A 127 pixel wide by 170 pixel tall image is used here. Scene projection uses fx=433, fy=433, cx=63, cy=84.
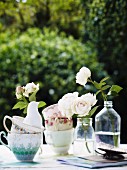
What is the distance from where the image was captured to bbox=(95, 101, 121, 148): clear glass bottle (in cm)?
184

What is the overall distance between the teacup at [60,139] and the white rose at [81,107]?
5.2 inches

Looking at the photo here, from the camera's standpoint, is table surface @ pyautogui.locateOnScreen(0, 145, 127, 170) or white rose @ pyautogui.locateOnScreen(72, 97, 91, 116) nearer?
table surface @ pyautogui.locateOnScreen(0, 145, 127, 170)

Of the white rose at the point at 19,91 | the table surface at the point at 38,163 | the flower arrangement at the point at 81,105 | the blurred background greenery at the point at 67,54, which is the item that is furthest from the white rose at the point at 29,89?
the blurred background greenery at the point at 67,54

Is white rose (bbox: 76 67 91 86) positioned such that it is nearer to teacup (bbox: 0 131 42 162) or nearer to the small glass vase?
the small glass vase

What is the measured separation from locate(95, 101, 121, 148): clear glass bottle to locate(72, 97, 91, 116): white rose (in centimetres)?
11

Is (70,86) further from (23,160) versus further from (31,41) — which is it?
(23,160)

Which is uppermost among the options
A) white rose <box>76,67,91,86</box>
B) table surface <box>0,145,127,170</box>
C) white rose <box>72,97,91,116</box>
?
white rose <box>76,67,91,86</box>

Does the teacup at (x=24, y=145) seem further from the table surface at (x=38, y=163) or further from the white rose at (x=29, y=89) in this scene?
the white rose at (x=29, y=89)

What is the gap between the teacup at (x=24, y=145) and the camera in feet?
5.48

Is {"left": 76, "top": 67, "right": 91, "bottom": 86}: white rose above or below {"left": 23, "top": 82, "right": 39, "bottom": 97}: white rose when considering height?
above

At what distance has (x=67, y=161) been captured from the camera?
164 centimetres

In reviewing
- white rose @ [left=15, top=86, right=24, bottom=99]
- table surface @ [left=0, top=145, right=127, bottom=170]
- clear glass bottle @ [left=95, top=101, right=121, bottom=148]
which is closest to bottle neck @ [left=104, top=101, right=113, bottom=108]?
clear glass bottle @ [left=95, top=101, right=121, bottom=148]

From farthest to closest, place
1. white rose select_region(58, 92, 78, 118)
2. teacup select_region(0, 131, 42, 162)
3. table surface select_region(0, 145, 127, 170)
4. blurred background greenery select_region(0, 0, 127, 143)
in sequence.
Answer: blurred background greenery select_region(0, 0, 127, 143) → white rose select_region(58, 92, 78, 118) → teacup select_region(0, 131, 42, 162) → table surface select_region(0, 145, 127, 170)

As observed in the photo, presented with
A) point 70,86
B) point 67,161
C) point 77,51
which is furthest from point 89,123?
point 77,51
